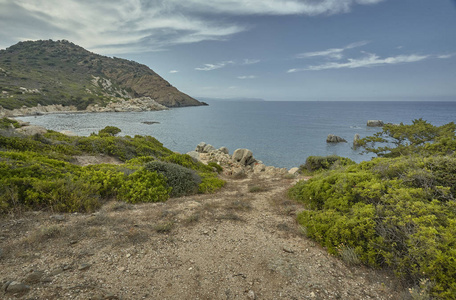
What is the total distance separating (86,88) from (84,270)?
374ft

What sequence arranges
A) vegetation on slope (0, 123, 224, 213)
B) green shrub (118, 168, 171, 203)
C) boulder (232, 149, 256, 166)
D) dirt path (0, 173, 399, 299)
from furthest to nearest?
boulder (232, 149, 256, 166), green shrub (118, 168, 171, 203), vegetation on slope (0, 123, 224, 213), dirt path (0, 173, 399, 299)

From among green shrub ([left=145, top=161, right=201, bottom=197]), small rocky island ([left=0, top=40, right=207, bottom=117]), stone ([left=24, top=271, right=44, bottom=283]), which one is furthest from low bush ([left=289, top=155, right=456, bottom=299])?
small rocky island ([left=0, top=40, right=207, bottom=117])

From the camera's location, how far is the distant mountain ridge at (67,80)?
7004cm

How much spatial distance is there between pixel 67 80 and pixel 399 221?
127880mm

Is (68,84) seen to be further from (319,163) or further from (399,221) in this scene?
(399,221)

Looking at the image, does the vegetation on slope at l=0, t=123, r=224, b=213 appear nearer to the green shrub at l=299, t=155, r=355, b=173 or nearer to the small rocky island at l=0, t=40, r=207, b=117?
the green shrub at l=299, t=155, r=355, b=173

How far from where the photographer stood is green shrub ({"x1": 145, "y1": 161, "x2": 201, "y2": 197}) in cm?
925

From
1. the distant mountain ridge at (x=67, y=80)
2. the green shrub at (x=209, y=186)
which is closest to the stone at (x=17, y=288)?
the green shrub at (x=209, y=186)

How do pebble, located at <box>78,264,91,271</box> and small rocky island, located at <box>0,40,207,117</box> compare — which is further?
small rocky island, located at <box>0,40,207,117</box>

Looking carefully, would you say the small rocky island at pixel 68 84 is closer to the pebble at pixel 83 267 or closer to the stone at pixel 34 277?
the stone at pixel 34 277

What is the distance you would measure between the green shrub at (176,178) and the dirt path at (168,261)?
2752 mm

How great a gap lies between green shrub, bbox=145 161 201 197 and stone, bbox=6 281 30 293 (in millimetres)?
5727

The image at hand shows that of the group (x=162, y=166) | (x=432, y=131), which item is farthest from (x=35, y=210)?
(x=432, y=131)

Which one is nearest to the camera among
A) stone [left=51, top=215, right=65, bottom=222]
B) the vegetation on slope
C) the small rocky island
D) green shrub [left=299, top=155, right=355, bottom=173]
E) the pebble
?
the pebble
